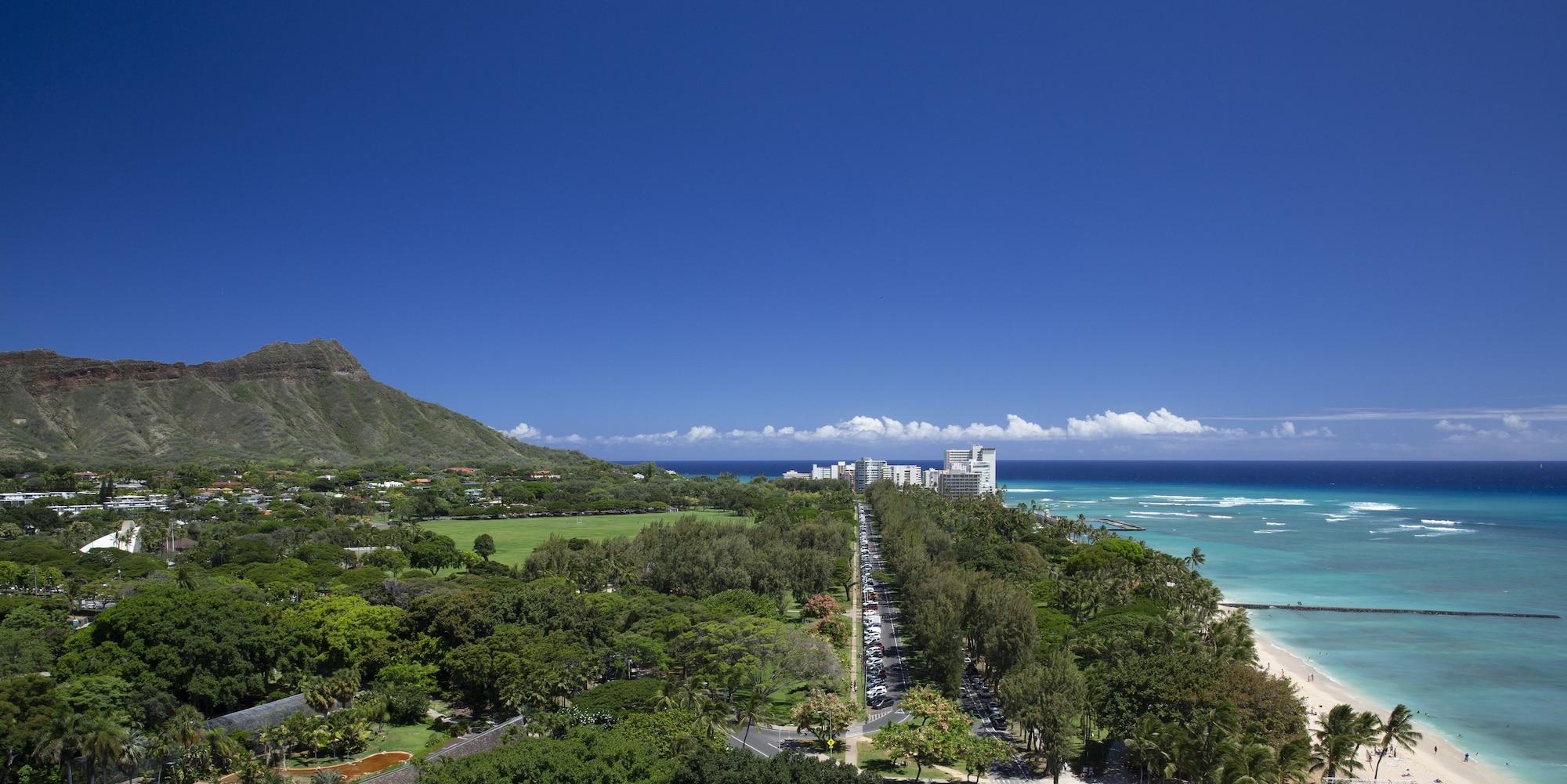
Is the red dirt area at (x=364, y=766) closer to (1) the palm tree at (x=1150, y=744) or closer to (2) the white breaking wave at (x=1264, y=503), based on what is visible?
(1) the palm tree at (x=1150, y=744)

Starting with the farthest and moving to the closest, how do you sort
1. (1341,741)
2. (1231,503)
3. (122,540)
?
(1231,503)
(122,540)
(1341,741)

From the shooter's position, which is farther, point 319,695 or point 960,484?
point 960,484

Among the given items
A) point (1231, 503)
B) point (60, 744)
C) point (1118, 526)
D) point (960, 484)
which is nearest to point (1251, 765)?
point (60, 744)

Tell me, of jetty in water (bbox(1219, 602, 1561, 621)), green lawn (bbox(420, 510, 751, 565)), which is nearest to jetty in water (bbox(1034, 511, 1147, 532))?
green lawn (bbox(420, 510, 751, 565))

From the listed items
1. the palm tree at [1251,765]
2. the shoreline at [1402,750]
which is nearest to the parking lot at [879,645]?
the palm tree at [1251,765]

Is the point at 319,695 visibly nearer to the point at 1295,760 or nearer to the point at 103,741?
the point at 103,741

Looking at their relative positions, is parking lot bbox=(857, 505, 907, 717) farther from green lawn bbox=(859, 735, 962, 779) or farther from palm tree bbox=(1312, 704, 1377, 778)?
palm tree bbox=(1312, 704, 1377, 778)
